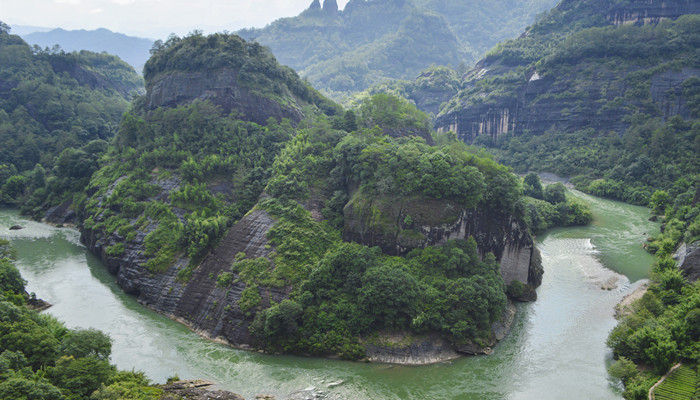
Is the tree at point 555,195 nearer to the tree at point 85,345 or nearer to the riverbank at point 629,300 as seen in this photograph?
the riverbank at point 629,300

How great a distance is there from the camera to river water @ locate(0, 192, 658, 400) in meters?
29.6

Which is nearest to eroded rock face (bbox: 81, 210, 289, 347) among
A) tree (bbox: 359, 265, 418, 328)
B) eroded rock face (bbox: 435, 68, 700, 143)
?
tree (bbox: 359, 265, 418, 328)

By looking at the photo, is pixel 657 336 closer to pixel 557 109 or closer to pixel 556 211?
pixel 556 211

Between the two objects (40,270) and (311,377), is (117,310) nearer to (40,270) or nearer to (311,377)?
(40,270)

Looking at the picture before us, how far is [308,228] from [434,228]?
32.2ft

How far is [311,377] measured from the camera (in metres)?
30.4

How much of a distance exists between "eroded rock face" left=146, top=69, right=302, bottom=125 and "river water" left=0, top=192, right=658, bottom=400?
21243 millimetres

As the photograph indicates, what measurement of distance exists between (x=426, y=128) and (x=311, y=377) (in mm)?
34707

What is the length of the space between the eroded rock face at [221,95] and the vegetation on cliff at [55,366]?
Answer: 1330 inches

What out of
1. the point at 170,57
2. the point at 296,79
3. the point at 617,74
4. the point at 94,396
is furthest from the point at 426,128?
the point at 617,74

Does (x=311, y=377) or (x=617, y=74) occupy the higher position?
(x=617, y=74)

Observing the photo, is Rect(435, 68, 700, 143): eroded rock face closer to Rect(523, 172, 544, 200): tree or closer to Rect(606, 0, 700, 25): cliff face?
Rect(606, 0, 700, 25): cliff face

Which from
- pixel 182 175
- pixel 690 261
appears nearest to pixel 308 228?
pixel 182 175

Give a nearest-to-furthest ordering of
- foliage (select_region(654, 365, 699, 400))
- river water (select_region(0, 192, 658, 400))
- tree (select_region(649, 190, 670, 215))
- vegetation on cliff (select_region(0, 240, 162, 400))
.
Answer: vegetation on cliff (select_region(0, 240, 162, 400))
foliage (select_region(654, 365, 699, 400))
river water (select_region(0, 192, 658, 400))
tree (select_region(649, 190, 670, 215))
